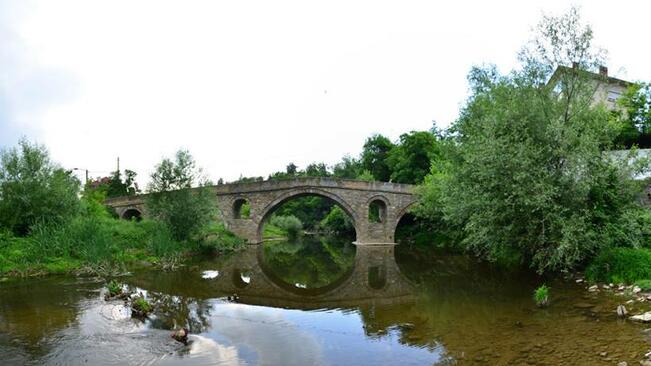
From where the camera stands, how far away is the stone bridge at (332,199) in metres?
32.5

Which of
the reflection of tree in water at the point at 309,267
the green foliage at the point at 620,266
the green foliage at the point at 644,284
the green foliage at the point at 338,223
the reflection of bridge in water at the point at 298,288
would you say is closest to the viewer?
the green foliage at the point at 644,284

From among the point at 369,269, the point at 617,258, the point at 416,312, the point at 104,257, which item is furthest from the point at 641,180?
the point at 104,257

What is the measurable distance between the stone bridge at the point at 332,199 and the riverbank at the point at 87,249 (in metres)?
11.0

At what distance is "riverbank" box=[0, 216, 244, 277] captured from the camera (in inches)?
646

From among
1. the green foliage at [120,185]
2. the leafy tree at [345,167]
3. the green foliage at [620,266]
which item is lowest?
the green foliage at [620,266]

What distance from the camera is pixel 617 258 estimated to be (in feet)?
38.8

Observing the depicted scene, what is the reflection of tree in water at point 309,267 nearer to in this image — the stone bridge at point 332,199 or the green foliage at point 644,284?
the stone bridge at point 332,199

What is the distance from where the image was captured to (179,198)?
22969 millimetres

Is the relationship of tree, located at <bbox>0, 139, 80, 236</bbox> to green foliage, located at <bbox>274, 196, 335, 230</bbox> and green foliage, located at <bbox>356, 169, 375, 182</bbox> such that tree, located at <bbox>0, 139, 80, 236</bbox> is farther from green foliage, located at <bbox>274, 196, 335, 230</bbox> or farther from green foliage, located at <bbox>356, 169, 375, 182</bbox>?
green foliage, located at <bbox>274, 196, 335, 230</bbox>

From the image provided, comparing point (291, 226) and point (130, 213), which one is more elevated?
point (130, 213)

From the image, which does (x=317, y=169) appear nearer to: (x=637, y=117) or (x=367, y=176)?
(x=367, y=176)

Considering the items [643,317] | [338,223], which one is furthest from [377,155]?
[643,317]

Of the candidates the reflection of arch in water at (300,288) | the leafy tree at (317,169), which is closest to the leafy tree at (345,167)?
the leafy tree at (317,169)

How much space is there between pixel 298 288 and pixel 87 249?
8.07 m
